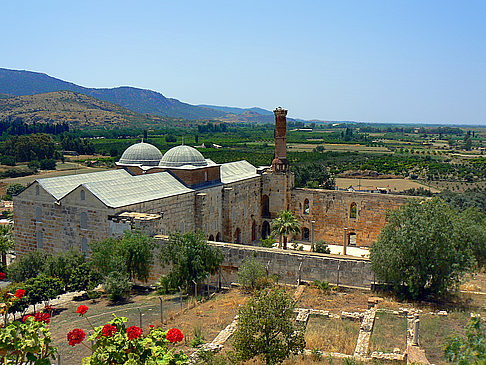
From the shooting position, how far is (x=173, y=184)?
2794 cm

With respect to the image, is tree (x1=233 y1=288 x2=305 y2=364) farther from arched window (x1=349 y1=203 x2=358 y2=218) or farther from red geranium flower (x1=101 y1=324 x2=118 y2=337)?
arched window (x1=349 y1=203 x2=358 y2=218)

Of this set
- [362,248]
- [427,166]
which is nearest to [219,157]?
[427,166]

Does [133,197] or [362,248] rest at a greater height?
[133,197]

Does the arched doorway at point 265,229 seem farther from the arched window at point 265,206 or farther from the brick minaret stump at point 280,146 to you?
the brick minaret stump at point 280,146

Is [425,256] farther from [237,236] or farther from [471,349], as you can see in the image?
[237,236]

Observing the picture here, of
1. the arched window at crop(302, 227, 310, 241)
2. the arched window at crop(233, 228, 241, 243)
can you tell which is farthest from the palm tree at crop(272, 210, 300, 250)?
the arched window at crop(302, 227, 310, 241)

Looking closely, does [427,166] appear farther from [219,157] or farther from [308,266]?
[308,266]

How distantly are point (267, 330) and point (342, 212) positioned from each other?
26.4m

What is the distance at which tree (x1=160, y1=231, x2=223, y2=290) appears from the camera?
60.1ft

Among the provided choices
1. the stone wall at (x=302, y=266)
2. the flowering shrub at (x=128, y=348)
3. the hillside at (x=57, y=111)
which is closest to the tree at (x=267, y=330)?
the flowering shrub at (x=128, y=348)

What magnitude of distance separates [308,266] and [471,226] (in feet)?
33.7

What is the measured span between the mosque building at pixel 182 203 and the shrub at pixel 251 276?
4.48m

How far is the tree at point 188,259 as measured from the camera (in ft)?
60.1

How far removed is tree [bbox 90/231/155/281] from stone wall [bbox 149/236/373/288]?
11.3 ft
